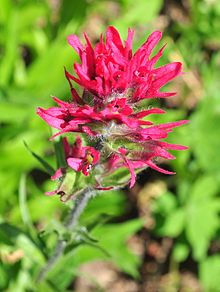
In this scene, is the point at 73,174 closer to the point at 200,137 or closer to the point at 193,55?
the point at 200,137

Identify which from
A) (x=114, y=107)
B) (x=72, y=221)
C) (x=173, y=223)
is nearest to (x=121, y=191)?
(x=173, y=223)

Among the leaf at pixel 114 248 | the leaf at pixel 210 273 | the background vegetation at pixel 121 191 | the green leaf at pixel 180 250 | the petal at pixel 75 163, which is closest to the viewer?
the petal at pixel 75 163

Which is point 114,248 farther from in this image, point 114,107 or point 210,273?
point 114,107

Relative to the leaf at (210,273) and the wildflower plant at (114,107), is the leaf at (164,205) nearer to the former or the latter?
the leaf at (210,273)

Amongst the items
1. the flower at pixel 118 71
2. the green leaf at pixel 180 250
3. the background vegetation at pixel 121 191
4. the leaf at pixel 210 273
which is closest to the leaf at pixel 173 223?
the background vegetation at pixel 121 191

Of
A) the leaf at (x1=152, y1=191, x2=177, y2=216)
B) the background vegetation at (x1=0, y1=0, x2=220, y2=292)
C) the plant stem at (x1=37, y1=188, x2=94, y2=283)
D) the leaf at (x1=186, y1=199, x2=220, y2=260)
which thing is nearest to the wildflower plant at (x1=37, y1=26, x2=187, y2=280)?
the plant stem at (x1=37, y1=188, x2=94, y2=283)

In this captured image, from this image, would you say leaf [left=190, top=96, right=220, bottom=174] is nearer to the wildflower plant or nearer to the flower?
the wildflower plant
